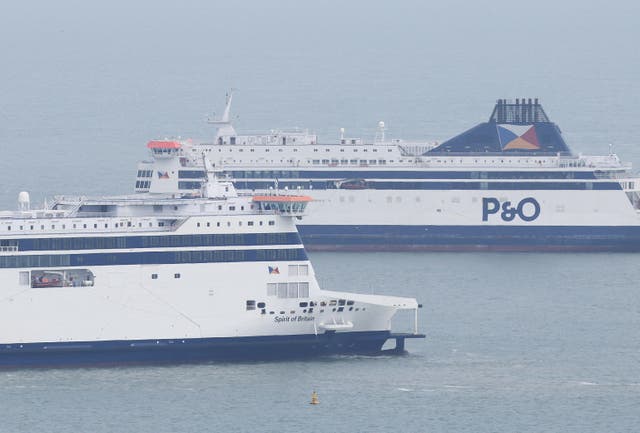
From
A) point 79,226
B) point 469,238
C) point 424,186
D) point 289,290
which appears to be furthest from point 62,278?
point 424,186

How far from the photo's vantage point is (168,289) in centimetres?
7488

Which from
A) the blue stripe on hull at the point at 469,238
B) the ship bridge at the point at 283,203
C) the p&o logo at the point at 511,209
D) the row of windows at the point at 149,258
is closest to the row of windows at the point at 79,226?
the row of windows at the point at 149,258

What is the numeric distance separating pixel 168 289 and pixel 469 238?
40790 mm

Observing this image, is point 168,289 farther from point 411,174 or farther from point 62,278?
point 411,174

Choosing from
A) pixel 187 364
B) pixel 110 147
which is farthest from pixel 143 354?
pixel 110 147

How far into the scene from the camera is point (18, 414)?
68.4 meters

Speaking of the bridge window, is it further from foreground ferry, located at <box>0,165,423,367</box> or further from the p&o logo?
the p&o logo

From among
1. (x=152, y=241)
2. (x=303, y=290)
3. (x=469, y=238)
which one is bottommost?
(x=303, y=290)

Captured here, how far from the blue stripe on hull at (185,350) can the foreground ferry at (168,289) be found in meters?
0.03

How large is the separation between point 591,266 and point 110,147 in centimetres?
5449

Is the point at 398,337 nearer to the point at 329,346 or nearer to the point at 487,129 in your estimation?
the point at 329,346

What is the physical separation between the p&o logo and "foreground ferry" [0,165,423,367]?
39.2 m

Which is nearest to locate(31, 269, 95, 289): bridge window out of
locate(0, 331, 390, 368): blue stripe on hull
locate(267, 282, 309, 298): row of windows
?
locate(0, 331, 390, 368): blue stripe on hull

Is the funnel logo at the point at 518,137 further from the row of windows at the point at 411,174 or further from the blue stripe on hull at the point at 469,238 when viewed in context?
the blue stripe on hull at the point at 469,238
